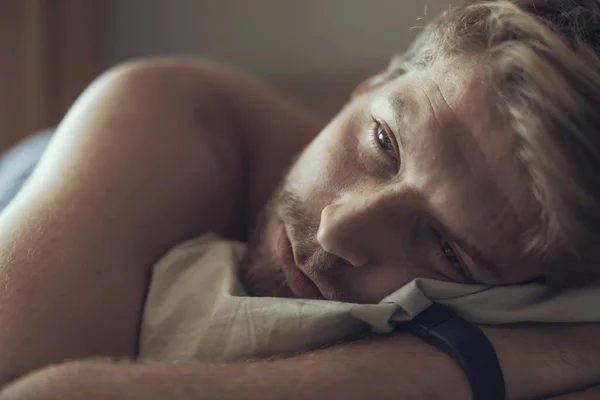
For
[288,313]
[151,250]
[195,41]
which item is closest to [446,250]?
[288,313]

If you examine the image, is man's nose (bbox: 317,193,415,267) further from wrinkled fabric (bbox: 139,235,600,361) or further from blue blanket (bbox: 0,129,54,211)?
blue blanket (bbox: 0,129,54,211)

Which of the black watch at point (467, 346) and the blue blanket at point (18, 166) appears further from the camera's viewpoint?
the blue blanket at point (18, 166)

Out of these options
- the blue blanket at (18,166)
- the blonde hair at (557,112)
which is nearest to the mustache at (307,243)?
the blonde hair at (557,112)

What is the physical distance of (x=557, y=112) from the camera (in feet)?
2.34

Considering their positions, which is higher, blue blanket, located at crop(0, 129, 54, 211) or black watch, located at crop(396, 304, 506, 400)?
blue blanket, located at crop(0, 129, 54, 211)

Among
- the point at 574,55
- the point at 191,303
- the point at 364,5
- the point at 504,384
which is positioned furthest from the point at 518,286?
the point at 364,5

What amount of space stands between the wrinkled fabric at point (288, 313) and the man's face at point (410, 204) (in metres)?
0.04

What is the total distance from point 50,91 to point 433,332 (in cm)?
161

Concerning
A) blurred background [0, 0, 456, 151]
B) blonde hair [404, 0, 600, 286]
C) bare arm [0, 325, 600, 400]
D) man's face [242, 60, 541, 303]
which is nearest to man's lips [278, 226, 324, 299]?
man's face [242, 60, 541, 303]

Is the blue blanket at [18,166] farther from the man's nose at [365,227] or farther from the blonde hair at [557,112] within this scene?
the blonde hair at [557,112]

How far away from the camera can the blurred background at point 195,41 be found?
1866 millimetres

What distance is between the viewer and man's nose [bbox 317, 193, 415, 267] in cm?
78

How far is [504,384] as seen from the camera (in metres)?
0.71

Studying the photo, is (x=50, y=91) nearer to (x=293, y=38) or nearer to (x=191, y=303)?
(x=293, y=38)
